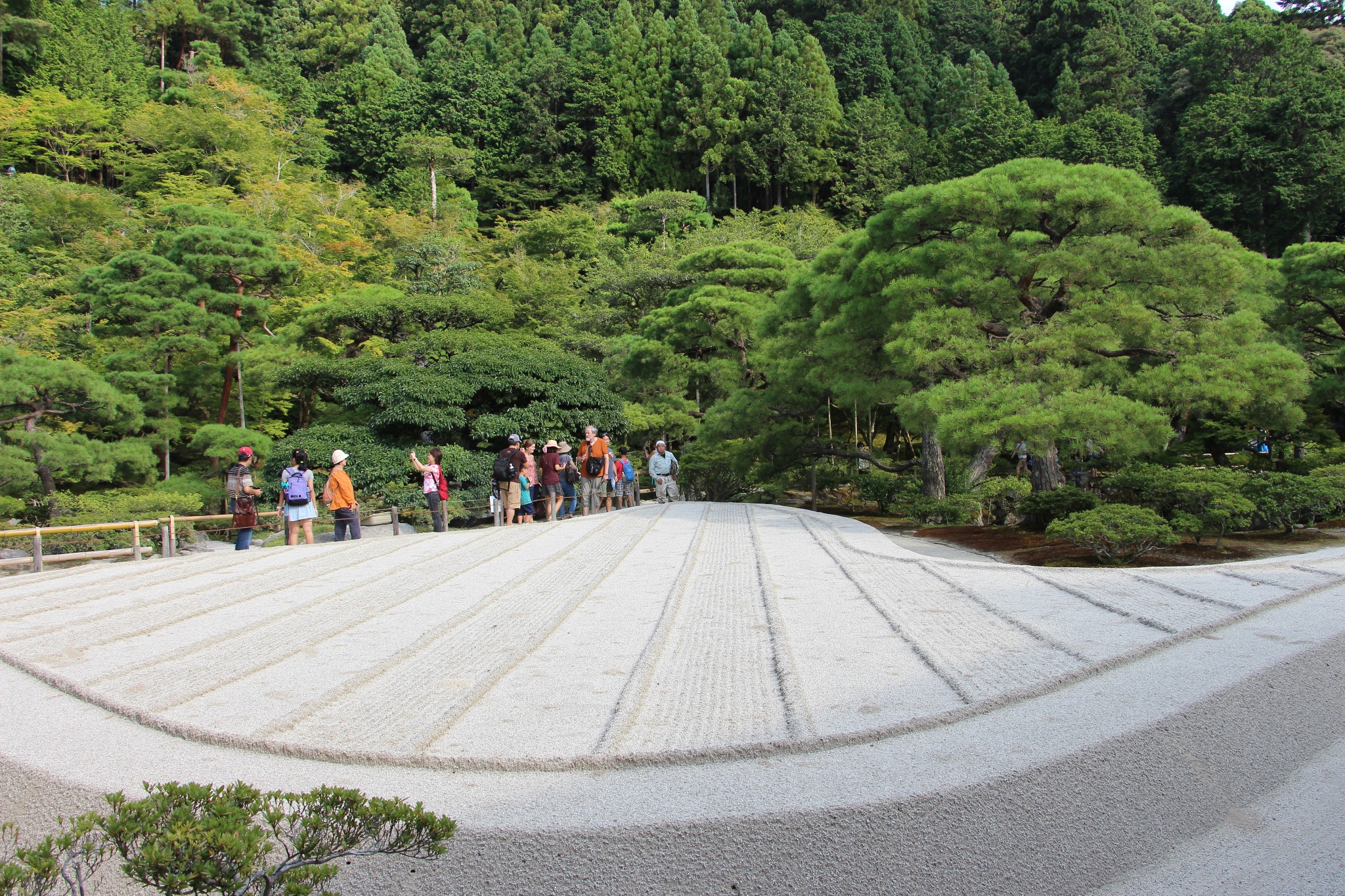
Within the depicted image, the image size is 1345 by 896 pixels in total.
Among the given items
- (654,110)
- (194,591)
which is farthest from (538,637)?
(654,110)

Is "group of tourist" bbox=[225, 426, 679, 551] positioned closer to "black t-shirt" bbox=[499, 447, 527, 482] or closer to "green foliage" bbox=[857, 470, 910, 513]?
"black t-shirt" bbox=[499, 447, 527, 482]

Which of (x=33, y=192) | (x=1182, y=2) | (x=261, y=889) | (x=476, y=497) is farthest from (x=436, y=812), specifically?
(x=1182, y=2)

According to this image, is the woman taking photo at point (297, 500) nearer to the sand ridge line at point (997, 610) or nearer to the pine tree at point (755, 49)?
the sand ridge line at point (997, 610)

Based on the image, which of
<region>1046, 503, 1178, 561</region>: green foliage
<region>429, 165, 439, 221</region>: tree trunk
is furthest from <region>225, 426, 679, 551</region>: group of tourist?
<region>429, 165, 439, 221</region>: tree trunk

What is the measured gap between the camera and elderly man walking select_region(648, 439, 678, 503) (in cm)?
1234

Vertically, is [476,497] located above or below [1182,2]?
below

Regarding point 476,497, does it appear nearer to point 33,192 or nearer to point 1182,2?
point 33,192

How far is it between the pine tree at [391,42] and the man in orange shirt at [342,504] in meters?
38.7

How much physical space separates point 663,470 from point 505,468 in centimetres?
330

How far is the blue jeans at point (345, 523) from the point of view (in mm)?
8570

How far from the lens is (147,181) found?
28.1 m

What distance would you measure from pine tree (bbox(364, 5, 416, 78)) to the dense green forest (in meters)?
0.28

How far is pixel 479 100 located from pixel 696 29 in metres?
10.5

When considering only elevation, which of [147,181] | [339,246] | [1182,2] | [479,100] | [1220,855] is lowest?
[1220,855]
